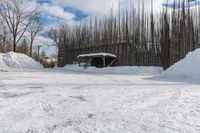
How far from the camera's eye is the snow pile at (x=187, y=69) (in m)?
9.92

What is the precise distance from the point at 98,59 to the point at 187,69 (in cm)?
1245

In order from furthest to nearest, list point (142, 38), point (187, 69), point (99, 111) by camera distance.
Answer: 1. point (142, 38)
2. point (187, 69)
3. point (99, 111)

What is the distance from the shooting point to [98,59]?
22.4 metres

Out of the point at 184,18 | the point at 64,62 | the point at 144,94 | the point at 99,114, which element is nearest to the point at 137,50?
the point at 184,18

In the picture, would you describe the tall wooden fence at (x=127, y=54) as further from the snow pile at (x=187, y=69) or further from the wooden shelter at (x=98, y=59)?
the snow pile at (x=187, y=69)

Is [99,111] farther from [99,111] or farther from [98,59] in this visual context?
[98,59]

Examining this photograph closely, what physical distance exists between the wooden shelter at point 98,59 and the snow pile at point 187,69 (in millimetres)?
9407

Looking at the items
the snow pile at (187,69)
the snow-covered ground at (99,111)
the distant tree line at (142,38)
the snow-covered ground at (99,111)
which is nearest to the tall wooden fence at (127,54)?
the distant tree line at (142,38)

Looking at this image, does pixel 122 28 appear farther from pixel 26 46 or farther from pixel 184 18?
pixel 26 46

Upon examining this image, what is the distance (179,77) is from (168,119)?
6.65 m

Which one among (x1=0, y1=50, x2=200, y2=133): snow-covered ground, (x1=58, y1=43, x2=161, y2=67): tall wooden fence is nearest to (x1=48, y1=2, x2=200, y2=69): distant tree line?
(x1=58, y1=43, x2=161, y2=67): tall wooden fence

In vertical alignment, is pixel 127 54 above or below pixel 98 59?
above

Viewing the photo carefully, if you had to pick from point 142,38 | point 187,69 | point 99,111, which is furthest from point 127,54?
point 99,111

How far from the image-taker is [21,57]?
22906 millimetres
